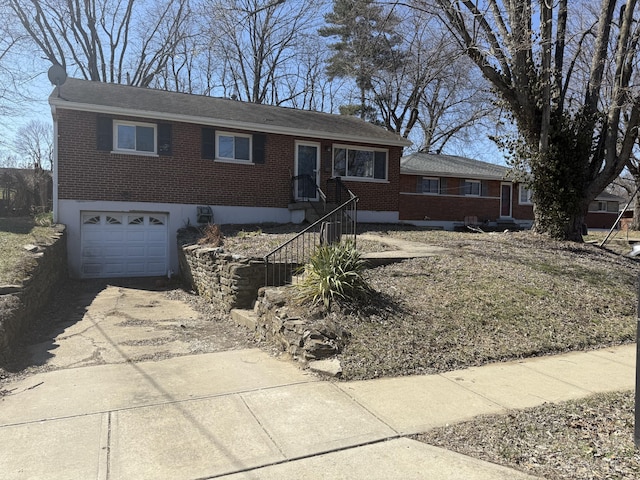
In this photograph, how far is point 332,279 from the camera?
22.2 feet

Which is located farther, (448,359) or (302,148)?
(302,148)

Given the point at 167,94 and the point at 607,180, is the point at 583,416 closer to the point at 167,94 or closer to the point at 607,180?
the point at 607,180

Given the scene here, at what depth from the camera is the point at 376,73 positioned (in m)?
28.5

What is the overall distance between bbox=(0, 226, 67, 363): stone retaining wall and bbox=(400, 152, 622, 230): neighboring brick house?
576 inches

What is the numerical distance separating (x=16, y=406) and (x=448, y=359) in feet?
15.2

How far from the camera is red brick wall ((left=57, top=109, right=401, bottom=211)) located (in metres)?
13.7

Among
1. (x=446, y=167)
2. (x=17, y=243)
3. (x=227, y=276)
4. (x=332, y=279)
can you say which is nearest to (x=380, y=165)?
(x=446, y=167)

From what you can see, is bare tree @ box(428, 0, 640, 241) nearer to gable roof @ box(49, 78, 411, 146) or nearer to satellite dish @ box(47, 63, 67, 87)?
gable roof @ box(49, 78, 411, 146)

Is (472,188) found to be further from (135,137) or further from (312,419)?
(312,419)

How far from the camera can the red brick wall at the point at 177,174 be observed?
13.7 metres

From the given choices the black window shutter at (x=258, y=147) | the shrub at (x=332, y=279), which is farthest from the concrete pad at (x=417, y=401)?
the black window shutter at (x=258, y=147)

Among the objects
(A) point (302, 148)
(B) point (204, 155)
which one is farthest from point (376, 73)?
(B) point (204, 155)

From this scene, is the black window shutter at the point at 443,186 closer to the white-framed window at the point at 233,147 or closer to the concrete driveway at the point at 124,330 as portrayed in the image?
the white-framed window at the point at 233,147

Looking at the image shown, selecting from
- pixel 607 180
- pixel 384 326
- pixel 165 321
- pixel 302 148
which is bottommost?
pixel 165 321
